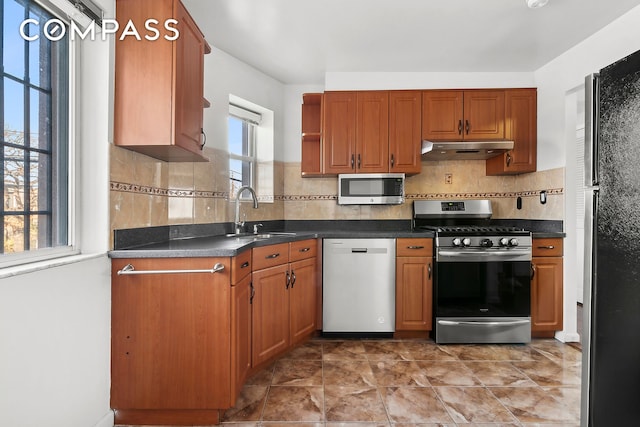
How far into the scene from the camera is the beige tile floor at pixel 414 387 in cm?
181

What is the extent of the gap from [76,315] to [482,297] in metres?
2.79

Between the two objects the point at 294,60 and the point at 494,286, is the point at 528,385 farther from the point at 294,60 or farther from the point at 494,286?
the point at 294,60

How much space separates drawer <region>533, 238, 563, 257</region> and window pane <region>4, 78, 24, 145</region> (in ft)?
11.4

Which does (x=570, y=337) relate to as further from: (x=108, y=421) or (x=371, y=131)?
(x=108, y=421)

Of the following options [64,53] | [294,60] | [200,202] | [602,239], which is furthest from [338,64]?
[602,239]

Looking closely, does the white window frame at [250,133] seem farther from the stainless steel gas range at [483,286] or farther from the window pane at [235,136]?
the stainless steel gas range at [483,286]

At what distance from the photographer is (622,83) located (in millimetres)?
1054

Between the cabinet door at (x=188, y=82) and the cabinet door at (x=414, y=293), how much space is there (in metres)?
1.91

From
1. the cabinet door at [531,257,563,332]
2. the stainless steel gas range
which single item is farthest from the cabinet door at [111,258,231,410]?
the cabinet door at [531,257,563,332]

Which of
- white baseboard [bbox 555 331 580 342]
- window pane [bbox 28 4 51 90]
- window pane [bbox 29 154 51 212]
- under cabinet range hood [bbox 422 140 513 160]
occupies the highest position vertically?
window pane [bbox 28 4 51 90]

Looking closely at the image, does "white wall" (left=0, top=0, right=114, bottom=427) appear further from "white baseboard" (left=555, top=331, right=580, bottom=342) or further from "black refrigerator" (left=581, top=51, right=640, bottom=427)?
"white baseboard" (left=555, top=331, right=580, bottom=342)

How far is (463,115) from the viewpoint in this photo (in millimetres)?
3166

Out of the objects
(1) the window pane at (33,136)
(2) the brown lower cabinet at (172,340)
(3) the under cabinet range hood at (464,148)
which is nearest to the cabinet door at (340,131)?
(3) the under cabinet range hood at (464,148)

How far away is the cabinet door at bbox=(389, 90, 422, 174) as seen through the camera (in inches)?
124
